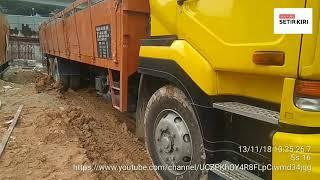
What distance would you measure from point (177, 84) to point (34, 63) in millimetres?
23649

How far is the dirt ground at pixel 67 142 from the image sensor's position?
14.6ft

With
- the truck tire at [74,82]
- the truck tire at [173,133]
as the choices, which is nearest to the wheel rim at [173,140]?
the truck tire at [173,133]

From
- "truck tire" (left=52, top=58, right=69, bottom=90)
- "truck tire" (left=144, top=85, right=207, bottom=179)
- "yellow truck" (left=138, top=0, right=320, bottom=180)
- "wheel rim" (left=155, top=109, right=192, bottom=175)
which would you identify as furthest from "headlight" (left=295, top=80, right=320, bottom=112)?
"truck tire" (left=52, top=58, right=69, bottom=90)

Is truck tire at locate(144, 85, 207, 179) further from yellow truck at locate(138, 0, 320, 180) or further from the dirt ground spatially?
the dirt ground

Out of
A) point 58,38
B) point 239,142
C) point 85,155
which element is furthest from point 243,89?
point 58,38

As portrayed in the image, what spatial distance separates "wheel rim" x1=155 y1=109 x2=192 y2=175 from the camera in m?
3.43

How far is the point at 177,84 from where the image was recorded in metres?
3.46

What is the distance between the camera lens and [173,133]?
3.54 metres

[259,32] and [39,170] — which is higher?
[259,32]

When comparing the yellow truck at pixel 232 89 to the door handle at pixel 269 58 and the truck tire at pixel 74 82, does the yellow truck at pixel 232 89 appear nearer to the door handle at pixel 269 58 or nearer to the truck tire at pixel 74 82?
the door handle at pixel 269 58

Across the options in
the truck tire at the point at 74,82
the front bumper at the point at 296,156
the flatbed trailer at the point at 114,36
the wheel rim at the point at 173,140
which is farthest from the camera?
the truck tire at the point at 74,82

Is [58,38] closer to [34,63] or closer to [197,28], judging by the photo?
[197,28]

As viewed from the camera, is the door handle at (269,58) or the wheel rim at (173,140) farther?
the wheel rim at (173,140)

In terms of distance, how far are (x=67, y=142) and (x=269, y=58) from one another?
12.6 ft
